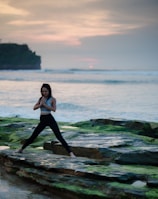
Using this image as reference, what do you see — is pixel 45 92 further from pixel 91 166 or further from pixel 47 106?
pixel 91 166

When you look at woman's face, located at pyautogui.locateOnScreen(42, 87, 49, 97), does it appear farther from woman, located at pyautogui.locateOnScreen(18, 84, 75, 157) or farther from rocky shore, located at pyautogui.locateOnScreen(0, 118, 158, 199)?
rocky shore, located at pyautogui.locateOnScreen(0, 118, 158, 199)

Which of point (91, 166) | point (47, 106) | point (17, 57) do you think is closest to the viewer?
point (91, 166)

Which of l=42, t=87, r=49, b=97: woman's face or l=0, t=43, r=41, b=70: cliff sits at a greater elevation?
l=0, t=43, r=41, b=70: cliff

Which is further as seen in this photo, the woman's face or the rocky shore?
the woman's face

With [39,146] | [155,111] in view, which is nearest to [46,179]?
[39,146]

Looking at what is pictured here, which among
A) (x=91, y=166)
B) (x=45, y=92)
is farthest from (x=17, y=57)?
(x=91, y=166)

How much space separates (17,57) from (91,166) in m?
162

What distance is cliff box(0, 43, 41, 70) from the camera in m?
162

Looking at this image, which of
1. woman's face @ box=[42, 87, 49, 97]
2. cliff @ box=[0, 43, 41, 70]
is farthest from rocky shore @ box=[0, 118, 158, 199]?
cliff @ box=[0, 43, 41, 70]

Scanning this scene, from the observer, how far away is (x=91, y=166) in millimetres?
→ 7820

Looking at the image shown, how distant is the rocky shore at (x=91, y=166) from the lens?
6805mm

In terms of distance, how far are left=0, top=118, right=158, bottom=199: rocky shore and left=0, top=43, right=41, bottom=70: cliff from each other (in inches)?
6043

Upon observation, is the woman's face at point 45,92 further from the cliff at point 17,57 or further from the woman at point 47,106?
the cliff at point 17,57

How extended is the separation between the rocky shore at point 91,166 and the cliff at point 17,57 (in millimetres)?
153483
